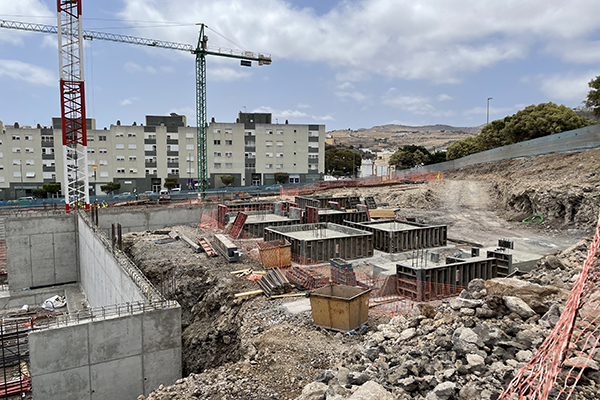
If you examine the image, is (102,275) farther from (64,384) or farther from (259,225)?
(64,384)

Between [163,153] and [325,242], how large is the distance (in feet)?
188

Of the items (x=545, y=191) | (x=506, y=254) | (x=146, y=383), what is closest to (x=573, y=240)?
(x=545, y=191)

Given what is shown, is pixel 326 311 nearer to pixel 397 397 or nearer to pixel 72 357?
pixel 397 397

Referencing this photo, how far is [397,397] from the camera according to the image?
648 cm

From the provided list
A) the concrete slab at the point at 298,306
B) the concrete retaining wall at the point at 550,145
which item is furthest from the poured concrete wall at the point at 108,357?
the concrete retaining wall at the point at 550,145

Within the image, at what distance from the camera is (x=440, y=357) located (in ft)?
23.3

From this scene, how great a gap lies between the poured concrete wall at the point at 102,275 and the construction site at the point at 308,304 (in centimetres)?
16

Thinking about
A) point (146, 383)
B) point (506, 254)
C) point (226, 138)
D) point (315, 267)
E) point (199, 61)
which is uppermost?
point (199, 61)

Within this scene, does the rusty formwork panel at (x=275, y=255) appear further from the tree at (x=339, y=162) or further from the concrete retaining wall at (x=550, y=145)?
the tree at (x=339, y=162)

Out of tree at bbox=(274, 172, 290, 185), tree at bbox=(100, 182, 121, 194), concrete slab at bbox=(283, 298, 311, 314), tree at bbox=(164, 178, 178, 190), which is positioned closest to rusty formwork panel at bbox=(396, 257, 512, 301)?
concrete slab at bbox=(283, 298, 311, 314)

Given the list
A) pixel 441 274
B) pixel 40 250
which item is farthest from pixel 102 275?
pixel 441 274

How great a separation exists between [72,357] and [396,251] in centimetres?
1736

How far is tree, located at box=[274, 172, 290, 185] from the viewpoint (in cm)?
7219

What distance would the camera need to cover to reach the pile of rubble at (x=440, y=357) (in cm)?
633
